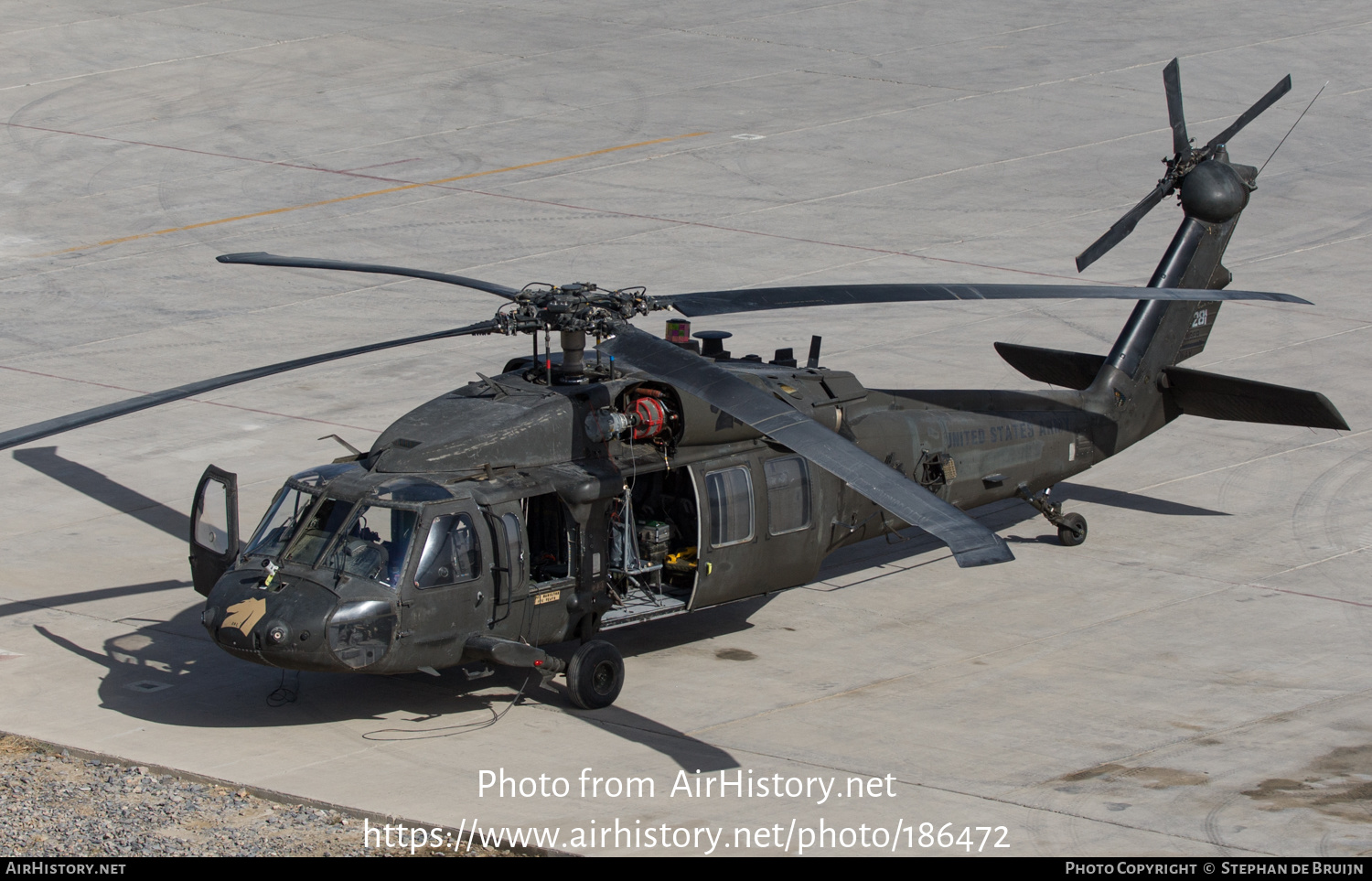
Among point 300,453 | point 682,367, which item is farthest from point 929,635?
point 300,453

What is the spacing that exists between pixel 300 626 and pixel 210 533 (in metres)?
2.05

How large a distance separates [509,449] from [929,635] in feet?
15.3

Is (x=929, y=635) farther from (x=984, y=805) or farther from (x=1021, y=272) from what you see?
(x=1021, y=272)

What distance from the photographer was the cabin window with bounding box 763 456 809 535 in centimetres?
1551

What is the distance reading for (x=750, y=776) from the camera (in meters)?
13.0

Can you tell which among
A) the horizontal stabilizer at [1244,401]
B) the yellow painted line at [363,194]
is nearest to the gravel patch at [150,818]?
the horizontal stabilizer at [1244,401]

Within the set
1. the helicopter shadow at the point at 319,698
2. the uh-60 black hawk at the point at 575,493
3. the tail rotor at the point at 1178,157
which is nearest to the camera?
the uh-60 black hawk at the point at 575,493

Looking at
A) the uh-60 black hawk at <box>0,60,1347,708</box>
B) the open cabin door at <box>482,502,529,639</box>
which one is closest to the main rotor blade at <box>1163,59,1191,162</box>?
the uh-60 black hawk at <box>0,60,1347,708</box>

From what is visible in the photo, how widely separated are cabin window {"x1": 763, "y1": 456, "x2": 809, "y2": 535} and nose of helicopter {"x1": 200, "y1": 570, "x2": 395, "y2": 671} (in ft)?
12.9

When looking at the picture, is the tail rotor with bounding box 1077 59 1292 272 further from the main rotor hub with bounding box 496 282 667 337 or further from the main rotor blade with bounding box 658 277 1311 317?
the main rotor hub with bounding box 496 282 667 337

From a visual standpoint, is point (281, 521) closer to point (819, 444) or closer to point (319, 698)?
point (319, 698)

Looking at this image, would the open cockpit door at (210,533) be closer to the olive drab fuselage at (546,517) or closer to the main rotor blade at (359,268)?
the olive drab fuselage at (546,517)

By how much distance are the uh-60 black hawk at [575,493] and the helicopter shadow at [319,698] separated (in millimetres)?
640

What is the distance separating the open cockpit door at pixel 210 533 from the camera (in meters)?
14.4
